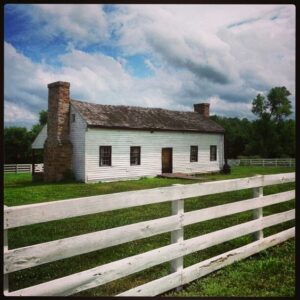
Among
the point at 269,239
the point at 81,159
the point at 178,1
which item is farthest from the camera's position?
the point at 81,159

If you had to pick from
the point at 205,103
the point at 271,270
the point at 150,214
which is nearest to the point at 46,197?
the point at 150,214

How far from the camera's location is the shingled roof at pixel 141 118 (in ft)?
68.2

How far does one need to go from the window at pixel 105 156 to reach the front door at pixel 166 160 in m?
4.27

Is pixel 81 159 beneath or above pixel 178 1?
beneath

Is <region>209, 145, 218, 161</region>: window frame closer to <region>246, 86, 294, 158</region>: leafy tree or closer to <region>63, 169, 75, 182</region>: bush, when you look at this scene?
<region>63, 169, 75, 182</region>: bush

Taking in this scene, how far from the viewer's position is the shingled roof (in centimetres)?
2080

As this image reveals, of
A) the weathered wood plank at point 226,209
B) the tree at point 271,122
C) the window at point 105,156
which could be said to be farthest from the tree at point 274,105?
the weathered wood plank at point 226,209

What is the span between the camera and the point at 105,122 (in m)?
20.8

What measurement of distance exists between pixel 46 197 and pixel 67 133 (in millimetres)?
8462

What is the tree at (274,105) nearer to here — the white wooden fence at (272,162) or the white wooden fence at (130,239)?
the white wooden fence at (272,162)

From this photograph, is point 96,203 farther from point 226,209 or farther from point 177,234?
point 226,209

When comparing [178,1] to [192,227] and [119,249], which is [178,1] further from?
[192,227]

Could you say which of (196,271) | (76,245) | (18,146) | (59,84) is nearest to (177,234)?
(196,271)

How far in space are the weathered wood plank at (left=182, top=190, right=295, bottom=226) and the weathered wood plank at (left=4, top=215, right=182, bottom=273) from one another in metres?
0.24
